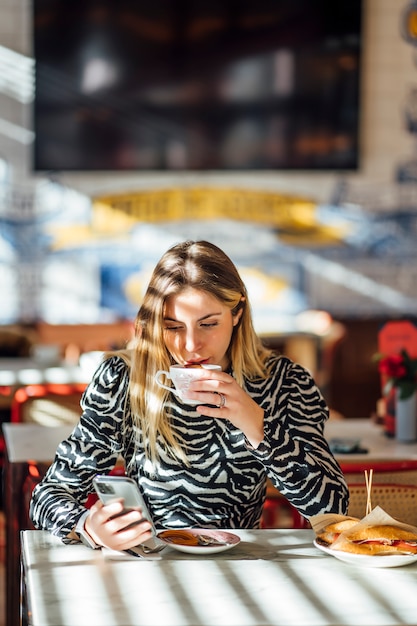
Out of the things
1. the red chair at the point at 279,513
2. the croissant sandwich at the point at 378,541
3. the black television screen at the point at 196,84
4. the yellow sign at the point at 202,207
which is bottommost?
the red chair at the point at 279,513

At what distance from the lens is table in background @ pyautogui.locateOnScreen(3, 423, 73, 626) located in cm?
321

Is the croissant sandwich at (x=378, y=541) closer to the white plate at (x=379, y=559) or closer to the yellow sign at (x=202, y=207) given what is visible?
the white plate at (x=379, y=559)

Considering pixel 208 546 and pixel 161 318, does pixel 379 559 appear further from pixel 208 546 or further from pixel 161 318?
pixel 161 318

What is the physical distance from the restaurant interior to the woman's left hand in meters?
4.24

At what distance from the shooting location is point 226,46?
6.92 metres

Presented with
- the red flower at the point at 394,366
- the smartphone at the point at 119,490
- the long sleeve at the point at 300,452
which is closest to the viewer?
the smartphone at the point at 119,490

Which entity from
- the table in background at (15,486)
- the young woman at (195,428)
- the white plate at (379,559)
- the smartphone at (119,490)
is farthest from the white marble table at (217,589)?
the table in background at (15,486)

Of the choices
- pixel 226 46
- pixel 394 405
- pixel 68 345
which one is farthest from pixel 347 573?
pixel 226 46

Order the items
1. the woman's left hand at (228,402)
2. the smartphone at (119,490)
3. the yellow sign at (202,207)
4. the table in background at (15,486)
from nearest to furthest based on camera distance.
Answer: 1. the smartphone at (119,490)
2. the woman's left hand at (228,402)
3. the table in background at (15,486)
4. the yellow sign at (202,207)

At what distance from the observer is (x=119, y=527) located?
79.2 inches

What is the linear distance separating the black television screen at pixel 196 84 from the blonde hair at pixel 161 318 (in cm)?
451

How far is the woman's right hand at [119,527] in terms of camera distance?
2002mm

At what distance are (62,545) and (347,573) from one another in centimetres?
56

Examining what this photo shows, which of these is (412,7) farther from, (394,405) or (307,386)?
(307,386)
